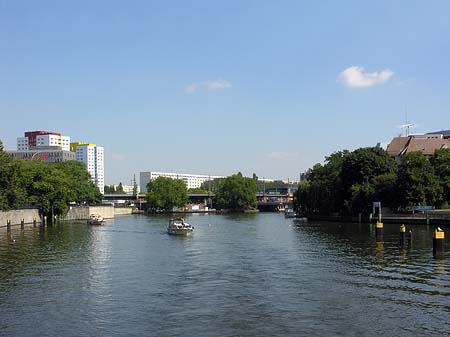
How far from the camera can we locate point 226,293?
3325 centimetres

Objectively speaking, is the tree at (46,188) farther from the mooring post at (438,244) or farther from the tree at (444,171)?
the mooring post at (438,244)

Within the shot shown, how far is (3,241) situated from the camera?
71.2 meters

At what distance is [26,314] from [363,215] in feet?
327

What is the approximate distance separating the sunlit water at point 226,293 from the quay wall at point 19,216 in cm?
4697

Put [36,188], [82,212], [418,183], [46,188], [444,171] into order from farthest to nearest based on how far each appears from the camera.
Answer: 1. [82,212]
2. [46,188]
3. [36,188]
4. [444,171]
5. [418,183]

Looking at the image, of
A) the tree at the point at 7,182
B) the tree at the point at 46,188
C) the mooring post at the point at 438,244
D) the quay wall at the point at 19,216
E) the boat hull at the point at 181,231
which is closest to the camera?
the mooring post at the point at 438,244

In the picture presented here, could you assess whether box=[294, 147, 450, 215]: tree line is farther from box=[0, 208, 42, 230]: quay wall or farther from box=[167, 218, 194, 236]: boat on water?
box=[0, 208, 42, 230]: quay wall

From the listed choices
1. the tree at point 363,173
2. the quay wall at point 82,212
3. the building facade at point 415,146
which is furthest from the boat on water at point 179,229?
the building facade at point 415,146

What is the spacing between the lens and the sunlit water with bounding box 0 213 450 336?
2562 centimetres

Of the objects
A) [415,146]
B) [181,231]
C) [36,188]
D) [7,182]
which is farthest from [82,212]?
[415,146]

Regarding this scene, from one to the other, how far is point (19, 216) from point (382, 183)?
244 feet

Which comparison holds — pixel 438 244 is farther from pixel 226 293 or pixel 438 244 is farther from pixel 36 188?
pixel 36 188

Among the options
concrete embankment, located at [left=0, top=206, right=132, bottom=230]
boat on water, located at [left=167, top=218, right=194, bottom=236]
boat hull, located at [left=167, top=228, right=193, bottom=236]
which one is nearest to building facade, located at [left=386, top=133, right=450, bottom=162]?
concrete embankment, located at [left=0, top=206, right=132, bottom=230]

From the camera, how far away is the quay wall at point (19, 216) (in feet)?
331
